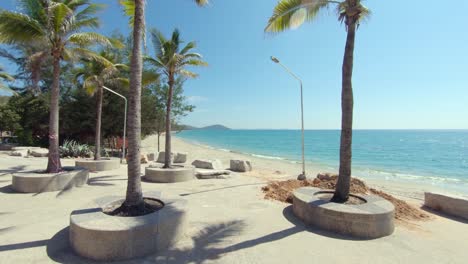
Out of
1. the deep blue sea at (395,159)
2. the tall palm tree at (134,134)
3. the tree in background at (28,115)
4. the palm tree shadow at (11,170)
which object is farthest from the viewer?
the tree in background at (28,115)

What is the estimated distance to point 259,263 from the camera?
358 centimetres

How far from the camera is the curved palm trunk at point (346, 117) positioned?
5516mm

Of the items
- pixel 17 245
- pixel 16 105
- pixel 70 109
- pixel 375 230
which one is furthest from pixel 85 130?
pixel 375 230

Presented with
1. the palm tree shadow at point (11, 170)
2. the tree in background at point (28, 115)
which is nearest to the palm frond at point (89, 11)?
the palm tree shadow at point (11, 170)

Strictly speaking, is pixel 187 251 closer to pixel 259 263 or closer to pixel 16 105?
pixel 259 263

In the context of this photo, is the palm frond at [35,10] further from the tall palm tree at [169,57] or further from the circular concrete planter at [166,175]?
the circular concrete planter at [166,175]

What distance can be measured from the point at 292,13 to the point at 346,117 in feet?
10.5

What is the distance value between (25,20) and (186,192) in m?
7.52

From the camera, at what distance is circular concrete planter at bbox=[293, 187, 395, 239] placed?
4648 mm

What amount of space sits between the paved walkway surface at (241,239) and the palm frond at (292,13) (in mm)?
5112

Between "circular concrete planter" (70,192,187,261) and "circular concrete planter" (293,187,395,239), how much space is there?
2.89m

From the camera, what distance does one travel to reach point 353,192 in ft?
24.8

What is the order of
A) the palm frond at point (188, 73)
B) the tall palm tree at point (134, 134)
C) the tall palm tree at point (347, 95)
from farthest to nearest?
1. the palm frond at point (188, 73)
2. the tall palm tree at point (347, 95)
3. the tall palm tree at point (134, 134)

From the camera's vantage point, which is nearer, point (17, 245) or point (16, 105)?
point (17, 245)
